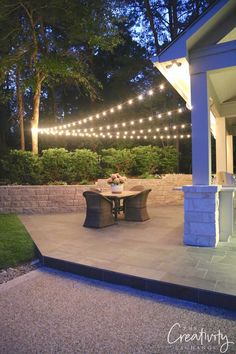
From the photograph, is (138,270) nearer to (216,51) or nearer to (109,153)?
(216,51)

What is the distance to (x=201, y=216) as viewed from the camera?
413cm

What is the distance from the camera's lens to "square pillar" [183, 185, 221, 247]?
4.07 metres

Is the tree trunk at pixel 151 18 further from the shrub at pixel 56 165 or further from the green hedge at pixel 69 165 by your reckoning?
the shrub at pixel 56 165

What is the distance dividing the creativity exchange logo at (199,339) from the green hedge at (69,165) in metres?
6.32

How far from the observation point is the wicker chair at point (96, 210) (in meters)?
5.51

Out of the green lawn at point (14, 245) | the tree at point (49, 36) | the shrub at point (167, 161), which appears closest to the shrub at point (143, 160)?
the shrub at point (167, 161)

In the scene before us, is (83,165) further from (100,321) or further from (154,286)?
(100,321)

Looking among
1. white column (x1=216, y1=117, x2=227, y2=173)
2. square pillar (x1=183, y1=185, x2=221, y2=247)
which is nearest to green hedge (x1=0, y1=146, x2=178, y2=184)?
white column (x1=216, y1=117, x2=227, y2=173)

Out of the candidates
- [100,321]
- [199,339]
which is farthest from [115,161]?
[199,339]

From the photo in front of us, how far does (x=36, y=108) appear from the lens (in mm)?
8906

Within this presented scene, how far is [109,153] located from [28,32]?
4.57m

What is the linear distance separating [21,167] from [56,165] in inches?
37.1

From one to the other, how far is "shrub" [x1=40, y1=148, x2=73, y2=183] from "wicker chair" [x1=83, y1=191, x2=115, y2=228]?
2.85 meters

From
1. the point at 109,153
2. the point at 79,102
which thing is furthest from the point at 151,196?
the point at 79,102
